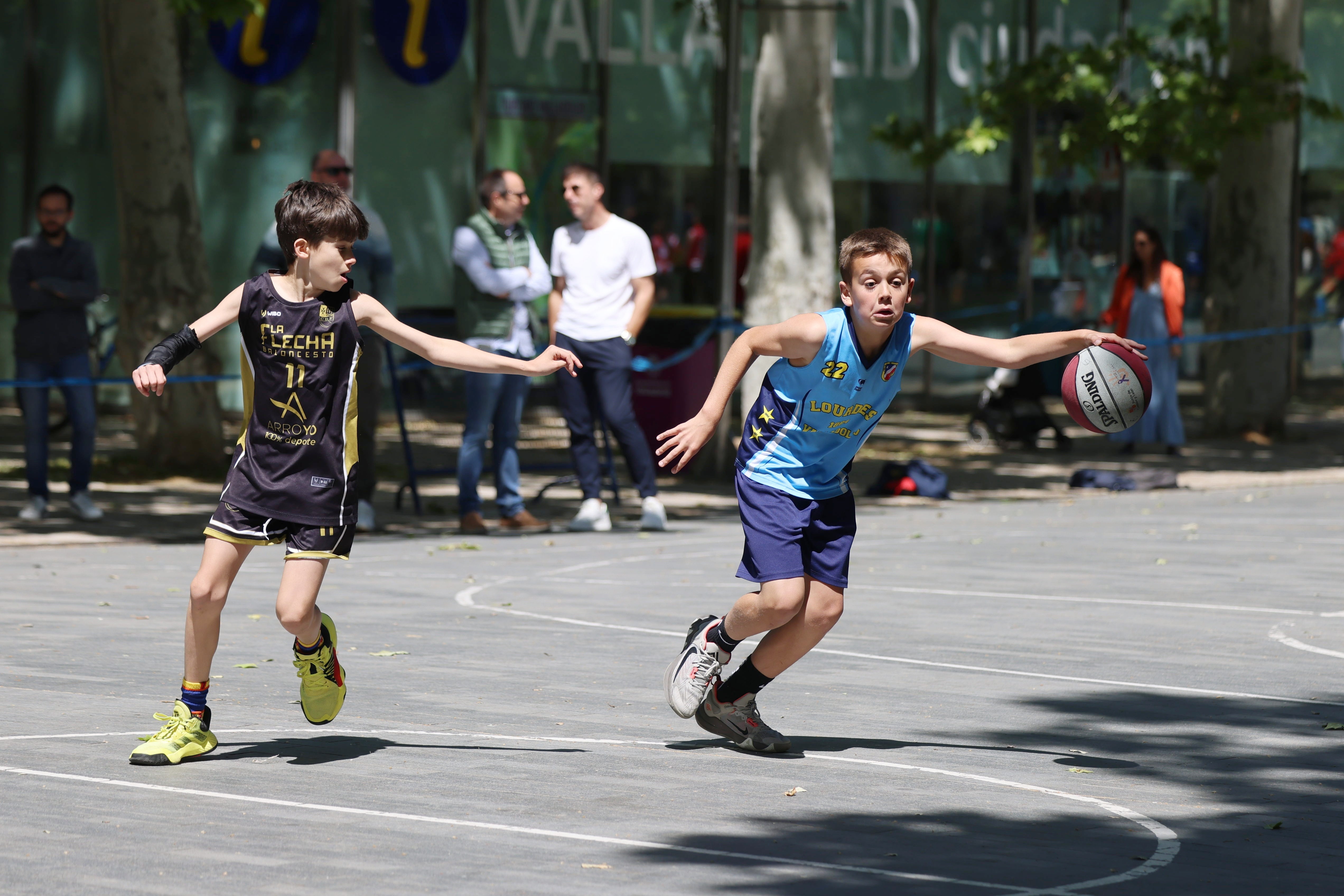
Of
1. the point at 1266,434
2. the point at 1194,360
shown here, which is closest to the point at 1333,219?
the point at 1194,360

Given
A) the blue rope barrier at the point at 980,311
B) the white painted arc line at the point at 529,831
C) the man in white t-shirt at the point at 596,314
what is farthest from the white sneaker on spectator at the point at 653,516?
the blue rope barrier at the point at 980,311

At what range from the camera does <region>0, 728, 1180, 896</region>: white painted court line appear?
16.0ft

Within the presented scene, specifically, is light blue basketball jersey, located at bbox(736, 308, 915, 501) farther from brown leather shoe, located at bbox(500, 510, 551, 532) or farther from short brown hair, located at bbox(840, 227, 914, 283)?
brown leather shoe, located at bbox(500, 510, 551, 532)

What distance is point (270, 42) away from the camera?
1952cm

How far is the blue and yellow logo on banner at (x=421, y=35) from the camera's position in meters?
20.0

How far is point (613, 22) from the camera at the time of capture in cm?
2122

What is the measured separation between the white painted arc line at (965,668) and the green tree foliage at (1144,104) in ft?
34.2

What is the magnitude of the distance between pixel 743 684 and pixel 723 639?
19cm

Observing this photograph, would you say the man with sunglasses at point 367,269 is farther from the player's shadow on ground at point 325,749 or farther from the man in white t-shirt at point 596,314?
the player's shadow on ground at point 325,749

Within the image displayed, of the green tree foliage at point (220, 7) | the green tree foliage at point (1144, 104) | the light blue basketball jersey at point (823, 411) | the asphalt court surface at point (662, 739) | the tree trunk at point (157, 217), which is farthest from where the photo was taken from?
the green tree foliage at point (1144, 104)

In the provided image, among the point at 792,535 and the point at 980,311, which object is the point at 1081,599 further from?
the point at 980,311

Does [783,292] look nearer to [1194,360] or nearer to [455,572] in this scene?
[455,572]

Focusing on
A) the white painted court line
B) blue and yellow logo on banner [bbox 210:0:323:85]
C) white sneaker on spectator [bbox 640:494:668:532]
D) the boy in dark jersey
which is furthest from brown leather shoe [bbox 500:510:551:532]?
blue and yellow logo on banner [bbox 210:0:323:85]

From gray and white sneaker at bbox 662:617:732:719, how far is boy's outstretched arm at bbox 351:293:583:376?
99 centimetres
